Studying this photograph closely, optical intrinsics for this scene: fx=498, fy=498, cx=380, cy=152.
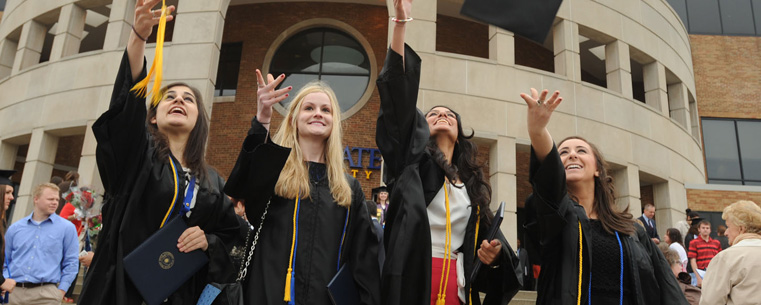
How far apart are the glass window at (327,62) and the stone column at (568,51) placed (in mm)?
5829

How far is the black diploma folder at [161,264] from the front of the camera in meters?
2.35

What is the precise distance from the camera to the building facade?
13344 mm

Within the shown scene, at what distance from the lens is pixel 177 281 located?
2.47 metres

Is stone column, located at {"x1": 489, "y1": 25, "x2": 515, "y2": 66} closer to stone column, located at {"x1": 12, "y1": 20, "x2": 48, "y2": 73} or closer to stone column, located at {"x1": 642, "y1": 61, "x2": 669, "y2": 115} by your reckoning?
stone column, located at {"x1": 642, "y1": 61, "x2": 669, "y2": 115}

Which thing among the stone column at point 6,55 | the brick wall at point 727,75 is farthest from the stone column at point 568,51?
the stone column at point 6,55

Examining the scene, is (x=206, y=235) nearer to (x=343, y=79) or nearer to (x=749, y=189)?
(x=343, y=79)

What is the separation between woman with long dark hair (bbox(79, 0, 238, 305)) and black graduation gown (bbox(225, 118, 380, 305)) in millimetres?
278

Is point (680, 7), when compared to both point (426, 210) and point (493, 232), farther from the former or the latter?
point (426, 210)

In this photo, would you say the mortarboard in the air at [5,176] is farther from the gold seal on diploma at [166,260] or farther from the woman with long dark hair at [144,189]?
the gold seal on diploma at [166,260]

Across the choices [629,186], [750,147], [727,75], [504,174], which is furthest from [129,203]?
[727,75]

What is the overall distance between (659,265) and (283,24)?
15059 millimetres

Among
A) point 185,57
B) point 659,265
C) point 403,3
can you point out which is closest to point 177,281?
point 403,3

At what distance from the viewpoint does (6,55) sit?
17.5 metres

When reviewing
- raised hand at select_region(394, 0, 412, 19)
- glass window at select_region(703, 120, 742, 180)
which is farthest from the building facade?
raised hand at select_region(394, 0, 412, 19)
